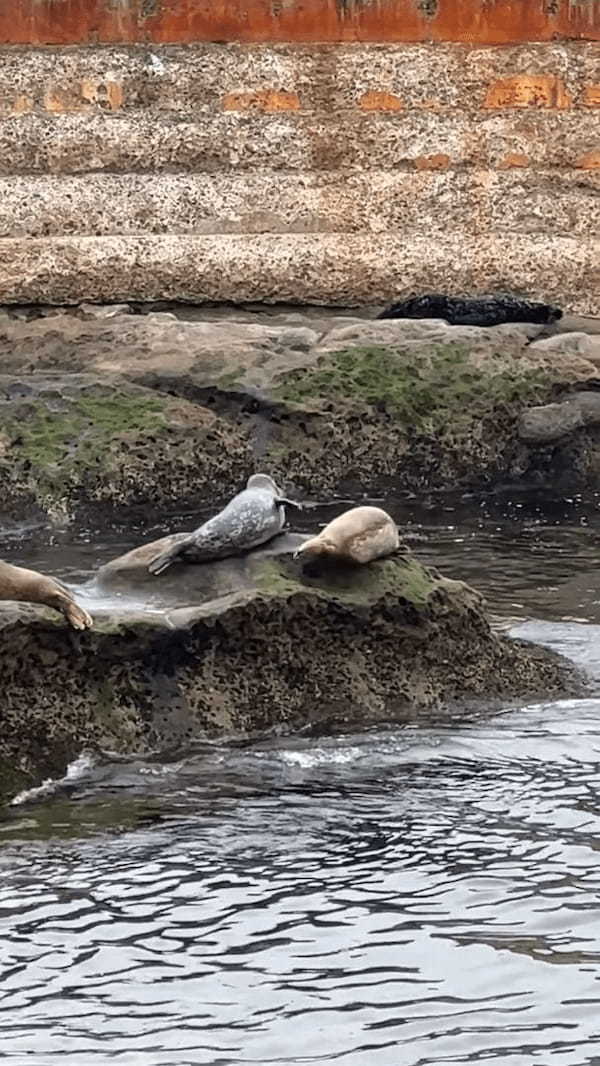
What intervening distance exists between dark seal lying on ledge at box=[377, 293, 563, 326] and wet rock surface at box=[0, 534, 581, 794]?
5.80 m

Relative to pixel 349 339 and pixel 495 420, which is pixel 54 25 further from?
pixel 495 420

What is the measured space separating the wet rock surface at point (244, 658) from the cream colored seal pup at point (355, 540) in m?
0.10

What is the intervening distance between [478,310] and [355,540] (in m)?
6.37

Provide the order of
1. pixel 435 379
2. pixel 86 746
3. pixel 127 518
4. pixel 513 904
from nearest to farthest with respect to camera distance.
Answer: pixel 513 904, pixel 86 746, pixel 127 518, pixel 435 379

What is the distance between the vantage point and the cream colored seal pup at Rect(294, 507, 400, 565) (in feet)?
31.4

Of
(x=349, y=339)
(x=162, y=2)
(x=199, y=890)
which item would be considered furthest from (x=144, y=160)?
(x=199, y=890)

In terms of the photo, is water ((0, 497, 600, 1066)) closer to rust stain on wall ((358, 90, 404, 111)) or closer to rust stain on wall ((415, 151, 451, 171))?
rust stain on wall ((415, 151, 451, 171))

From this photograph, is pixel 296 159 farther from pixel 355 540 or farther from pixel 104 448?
pixel 355 540

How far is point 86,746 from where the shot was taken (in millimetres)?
8875

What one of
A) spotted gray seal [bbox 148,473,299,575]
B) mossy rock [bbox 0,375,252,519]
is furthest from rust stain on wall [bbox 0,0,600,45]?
spotted gray seal [bbox 148,473,299,575]

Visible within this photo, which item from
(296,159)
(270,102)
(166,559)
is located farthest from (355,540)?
(270,102)

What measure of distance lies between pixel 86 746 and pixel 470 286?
8106mm

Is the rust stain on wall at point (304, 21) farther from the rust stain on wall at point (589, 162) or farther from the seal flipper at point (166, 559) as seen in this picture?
the seal flipper at point (166, 559)

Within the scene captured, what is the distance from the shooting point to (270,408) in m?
14.6
